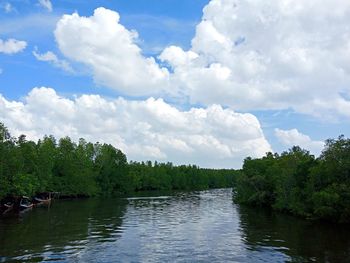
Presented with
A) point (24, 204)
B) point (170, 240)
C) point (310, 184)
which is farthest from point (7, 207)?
point (310, 184)

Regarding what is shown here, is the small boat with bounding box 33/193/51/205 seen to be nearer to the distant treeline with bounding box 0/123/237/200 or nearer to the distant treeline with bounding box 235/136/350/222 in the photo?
the distant treeline with bounding box 0/123/237/200

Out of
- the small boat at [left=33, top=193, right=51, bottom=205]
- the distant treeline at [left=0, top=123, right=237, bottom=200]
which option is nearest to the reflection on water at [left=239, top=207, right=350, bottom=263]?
the distant treeline at [left=0, top=123, right=237, bottom=200]

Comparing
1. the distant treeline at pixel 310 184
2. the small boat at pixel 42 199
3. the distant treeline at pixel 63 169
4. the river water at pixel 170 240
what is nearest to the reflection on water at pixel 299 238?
the river water at pixel 170 240

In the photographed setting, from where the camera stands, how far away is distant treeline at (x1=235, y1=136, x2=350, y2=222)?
59.6 meters

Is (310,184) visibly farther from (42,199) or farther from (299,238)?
(42,199)

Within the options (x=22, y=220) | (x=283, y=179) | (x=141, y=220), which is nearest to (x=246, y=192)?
(x=283, y=179)

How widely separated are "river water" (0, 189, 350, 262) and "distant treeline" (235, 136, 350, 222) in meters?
2.62

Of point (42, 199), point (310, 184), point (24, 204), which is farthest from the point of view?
point (42, 199)

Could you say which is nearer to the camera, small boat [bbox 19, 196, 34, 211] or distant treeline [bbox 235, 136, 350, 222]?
distant treeline [bbox 235, 136, 350, 222]

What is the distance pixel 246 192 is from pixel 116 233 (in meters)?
58.8

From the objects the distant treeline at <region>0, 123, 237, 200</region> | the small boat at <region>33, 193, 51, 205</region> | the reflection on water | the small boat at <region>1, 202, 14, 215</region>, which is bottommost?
the reflection on water

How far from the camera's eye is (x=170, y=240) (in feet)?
152

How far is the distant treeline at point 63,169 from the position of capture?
7950 cm

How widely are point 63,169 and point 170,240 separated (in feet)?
318
